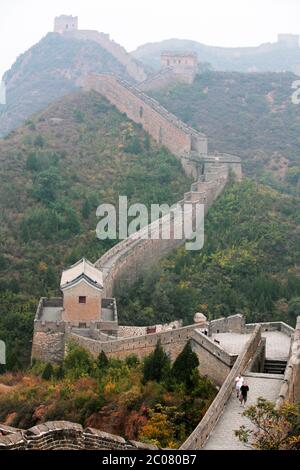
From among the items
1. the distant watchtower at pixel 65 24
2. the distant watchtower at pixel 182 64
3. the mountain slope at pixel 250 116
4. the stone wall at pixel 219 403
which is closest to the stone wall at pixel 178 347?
the stone wall at pixel 219 403

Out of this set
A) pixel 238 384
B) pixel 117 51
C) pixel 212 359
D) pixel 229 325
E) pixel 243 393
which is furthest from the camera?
pixel 117 51

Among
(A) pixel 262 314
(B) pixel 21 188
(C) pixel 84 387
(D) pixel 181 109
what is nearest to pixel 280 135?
(D) pixel 181 109

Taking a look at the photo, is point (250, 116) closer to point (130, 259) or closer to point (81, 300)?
point (130, 259)

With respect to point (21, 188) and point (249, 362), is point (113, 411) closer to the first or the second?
point (249, 362)

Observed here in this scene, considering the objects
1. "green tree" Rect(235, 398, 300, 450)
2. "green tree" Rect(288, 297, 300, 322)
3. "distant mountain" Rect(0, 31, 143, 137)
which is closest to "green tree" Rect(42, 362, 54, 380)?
"green tree" Rect(288, 297, 300, 322)

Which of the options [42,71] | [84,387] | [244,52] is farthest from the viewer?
[244,52]

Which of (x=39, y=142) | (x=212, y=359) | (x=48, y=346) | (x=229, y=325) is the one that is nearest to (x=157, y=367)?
(x=212, y=359)
